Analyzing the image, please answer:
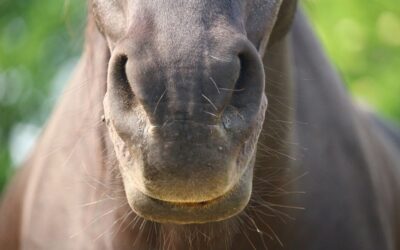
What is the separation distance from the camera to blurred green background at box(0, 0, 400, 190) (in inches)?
324

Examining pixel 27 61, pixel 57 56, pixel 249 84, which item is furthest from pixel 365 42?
pixel 249 84

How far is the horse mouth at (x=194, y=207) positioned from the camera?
256 centimetres

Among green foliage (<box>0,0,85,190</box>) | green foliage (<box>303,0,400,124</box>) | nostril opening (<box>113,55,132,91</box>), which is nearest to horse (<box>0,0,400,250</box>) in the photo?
nostril opening (<box>113,55,132,91</box>)

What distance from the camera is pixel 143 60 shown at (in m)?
2.47

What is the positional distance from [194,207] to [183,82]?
0.35 m

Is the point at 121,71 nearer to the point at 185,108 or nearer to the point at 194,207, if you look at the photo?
the point at 185,108

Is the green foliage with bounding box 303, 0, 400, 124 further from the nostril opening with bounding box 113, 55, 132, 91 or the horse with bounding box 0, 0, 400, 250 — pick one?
the nostril opening with bounding box 113, 55, 132, 91

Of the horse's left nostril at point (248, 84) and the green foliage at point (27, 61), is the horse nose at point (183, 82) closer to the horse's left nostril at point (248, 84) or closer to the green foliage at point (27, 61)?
the horse's left nostril at point (248, 84)

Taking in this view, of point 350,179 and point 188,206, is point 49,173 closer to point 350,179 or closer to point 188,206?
point 350,179

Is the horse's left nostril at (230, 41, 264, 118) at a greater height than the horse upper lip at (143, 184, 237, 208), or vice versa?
the horse's left nostril at (230, 41, 264, 118)

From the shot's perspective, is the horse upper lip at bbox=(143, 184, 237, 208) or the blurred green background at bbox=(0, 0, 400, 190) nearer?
the horse upper lip at bbox=(143, 184, 237, 208)

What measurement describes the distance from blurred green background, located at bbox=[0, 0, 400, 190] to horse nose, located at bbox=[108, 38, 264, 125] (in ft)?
16.6

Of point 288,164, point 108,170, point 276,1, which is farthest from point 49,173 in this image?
point 276,1

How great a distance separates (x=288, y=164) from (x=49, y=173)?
1113 millimetres
